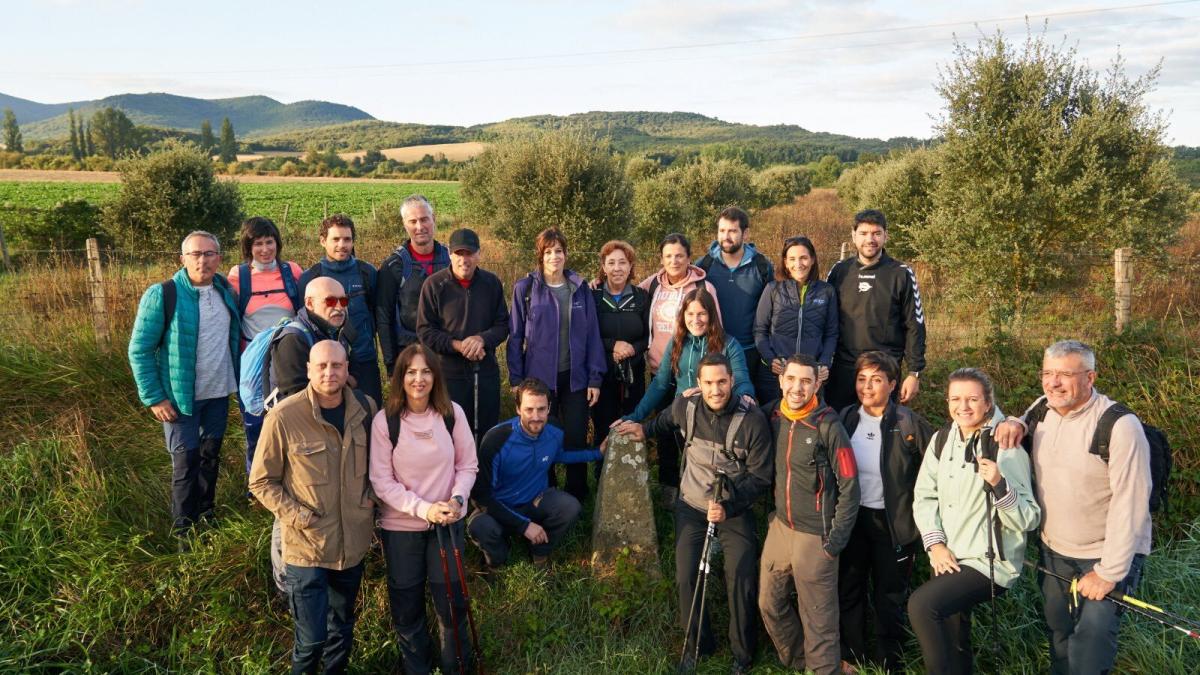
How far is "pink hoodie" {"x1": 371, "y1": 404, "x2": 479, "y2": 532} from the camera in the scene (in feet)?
13.7

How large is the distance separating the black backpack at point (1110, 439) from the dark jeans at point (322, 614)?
13.4ft

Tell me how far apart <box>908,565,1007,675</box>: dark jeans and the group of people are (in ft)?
0.04

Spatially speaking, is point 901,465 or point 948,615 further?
point 901,465

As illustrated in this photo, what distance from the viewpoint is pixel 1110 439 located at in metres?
3.58

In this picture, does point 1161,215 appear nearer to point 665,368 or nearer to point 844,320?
point 844,320

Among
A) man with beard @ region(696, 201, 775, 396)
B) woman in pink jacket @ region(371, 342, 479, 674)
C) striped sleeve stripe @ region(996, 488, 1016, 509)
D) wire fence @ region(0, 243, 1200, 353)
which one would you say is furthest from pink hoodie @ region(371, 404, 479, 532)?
wire fence @ region(0, 243, 1200, 353)

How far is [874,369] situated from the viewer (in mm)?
4328

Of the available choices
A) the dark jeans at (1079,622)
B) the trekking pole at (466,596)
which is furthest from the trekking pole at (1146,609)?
the trekking pole at (466,596)

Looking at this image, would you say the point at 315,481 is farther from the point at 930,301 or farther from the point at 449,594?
the point at 930,301

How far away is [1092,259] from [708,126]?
496 ft

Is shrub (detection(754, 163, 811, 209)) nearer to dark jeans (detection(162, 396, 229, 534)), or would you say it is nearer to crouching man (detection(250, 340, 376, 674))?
dark jeans (detection(162, 396, 229, 534))

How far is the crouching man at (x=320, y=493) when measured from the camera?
3898mm

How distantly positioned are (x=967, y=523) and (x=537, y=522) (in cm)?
284

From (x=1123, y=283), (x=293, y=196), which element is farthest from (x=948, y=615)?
(x=293, y=196)
